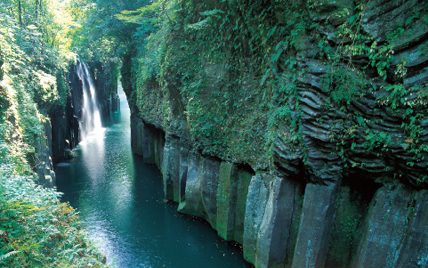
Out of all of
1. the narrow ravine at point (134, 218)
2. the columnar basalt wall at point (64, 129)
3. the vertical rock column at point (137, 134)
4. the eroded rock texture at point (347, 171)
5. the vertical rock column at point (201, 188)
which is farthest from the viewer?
the vertical rock column at point (137, 134)

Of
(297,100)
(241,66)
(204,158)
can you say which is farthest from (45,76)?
(297,100)

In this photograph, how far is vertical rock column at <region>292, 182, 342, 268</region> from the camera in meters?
7.12

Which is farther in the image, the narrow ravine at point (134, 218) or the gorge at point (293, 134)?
the narrow ravine at point (134, 218)

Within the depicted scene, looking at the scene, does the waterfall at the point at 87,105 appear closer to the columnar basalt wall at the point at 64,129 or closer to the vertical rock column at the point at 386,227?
the columnar basalt wall at the point at 64,129

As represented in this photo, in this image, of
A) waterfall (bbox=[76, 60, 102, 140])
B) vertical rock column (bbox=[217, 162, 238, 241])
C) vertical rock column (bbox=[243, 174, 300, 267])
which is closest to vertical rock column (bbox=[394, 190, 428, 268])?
vertical rock column (bbox=[243, 174, 300, 267])

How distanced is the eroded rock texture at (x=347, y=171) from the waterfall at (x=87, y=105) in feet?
74.8

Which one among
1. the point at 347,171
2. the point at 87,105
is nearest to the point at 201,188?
the point at 347,171

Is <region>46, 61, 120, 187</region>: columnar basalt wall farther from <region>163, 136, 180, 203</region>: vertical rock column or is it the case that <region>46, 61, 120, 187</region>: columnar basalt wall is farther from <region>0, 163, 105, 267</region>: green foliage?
<region>0, 163, 105, 267</region>: green foliage

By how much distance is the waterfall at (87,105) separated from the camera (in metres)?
27.3

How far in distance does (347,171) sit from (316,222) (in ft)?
5.05

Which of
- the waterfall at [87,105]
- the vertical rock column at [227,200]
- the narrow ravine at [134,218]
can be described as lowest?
the narrow ravine at [134,218]

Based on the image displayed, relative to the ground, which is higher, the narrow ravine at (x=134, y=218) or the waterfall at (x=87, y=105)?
the waterfall at (x=87, y=105)

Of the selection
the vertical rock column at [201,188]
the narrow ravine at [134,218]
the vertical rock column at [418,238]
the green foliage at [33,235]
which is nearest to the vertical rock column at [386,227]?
the vertical rock column at [418,238]

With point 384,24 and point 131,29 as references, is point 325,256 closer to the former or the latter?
point 384,24
